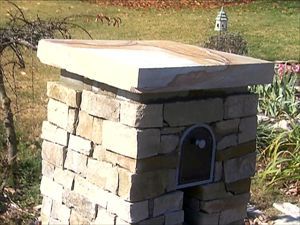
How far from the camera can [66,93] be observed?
3727mm

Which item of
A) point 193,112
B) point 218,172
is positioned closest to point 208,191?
point 218,172

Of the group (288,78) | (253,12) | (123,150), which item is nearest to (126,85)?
(123,150)

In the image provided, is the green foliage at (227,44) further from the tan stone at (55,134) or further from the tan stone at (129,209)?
the tan stone at (129,209)

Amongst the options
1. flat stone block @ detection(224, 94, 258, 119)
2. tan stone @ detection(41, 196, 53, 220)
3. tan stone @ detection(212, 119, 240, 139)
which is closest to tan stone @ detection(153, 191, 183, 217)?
tan stone @ detection(212, 119, 240, 139)

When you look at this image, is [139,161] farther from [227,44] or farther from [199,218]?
[227,44]

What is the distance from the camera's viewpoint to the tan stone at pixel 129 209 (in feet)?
11.2

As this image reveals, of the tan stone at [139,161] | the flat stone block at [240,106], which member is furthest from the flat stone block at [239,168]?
the tan stone at [139,161]

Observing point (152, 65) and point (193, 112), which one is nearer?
point (152, 65)

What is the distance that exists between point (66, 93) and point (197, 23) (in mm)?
12264

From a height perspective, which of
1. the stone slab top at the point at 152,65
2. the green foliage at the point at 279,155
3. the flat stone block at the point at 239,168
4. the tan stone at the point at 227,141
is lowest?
the green foliage at the point at 279,155

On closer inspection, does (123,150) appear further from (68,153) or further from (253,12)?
(253,12)

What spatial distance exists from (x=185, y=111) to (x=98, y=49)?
527 mm

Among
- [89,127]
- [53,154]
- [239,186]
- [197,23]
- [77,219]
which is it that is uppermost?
[89,127]

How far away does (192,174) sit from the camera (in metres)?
3.63
